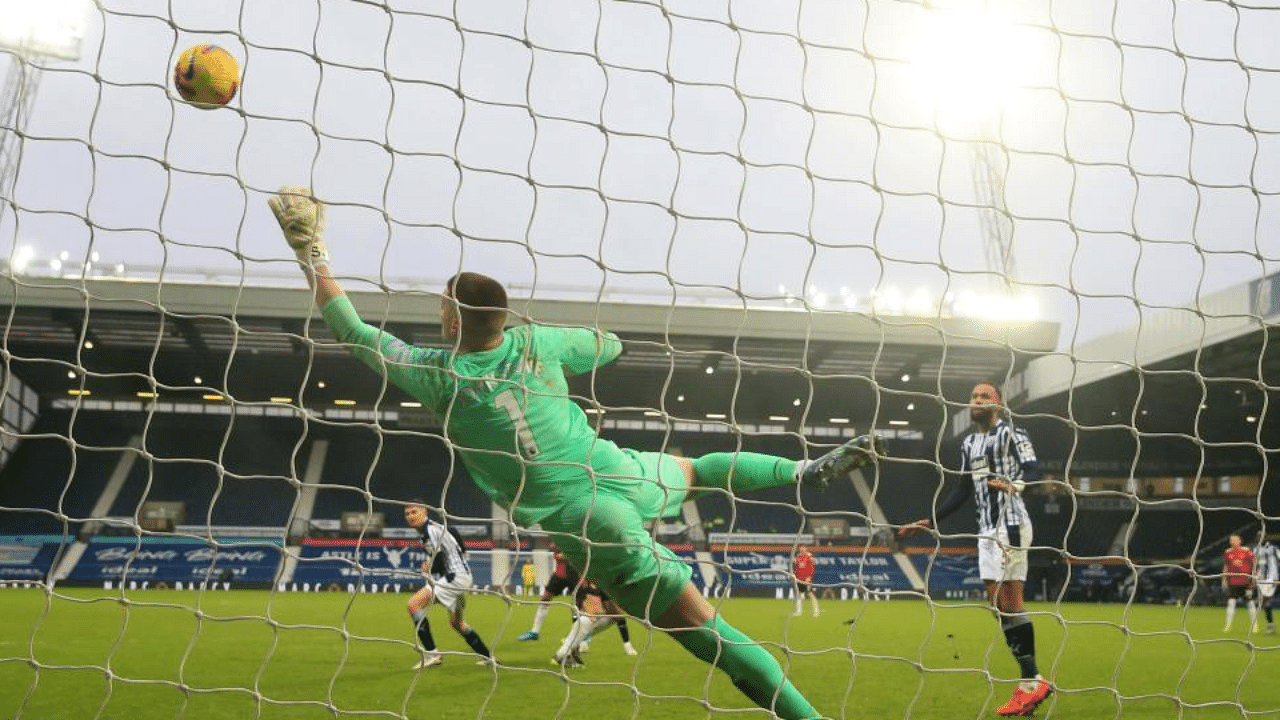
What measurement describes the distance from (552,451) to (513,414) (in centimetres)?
18

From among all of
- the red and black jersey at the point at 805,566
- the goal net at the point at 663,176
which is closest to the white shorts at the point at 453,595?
the goal net at the point at 663,176

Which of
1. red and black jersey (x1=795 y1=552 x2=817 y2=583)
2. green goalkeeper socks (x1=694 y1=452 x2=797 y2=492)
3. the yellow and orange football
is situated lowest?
red and black jersey (x1=795 y1=552 x2=817 y2=583)

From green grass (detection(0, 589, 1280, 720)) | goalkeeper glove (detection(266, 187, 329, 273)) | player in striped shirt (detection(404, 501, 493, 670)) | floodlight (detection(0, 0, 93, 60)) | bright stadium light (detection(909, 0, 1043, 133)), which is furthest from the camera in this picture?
player in striped shirt (detection(404, 501, 493, 670))

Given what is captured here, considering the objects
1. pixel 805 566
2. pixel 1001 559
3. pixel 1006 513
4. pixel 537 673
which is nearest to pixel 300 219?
pixel 1001 559

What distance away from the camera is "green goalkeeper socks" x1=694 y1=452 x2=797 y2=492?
396 cm

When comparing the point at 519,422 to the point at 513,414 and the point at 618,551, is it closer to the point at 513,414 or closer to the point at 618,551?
the point at 513,414

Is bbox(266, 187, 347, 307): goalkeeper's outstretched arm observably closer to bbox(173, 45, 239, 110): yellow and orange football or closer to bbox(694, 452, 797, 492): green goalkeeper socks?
bbox(173, 45, 239, 110): yellow and orange football

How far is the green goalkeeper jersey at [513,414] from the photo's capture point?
146 inches

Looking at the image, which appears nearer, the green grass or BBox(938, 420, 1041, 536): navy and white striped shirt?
the green grass

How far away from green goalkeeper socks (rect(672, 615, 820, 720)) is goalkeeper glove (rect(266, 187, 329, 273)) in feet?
5.62

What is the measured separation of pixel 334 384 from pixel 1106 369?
67.3 ft

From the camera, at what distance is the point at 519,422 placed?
12.3ft

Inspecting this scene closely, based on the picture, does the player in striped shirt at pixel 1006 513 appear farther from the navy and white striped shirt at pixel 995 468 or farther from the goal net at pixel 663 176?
the goal net at pixel 663 176

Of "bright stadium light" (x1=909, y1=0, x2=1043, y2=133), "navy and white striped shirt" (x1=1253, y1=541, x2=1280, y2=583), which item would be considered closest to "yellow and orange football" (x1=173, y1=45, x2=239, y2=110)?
"bright stadium light" (x1=909, y1=0, x2=1043, y2=133)
